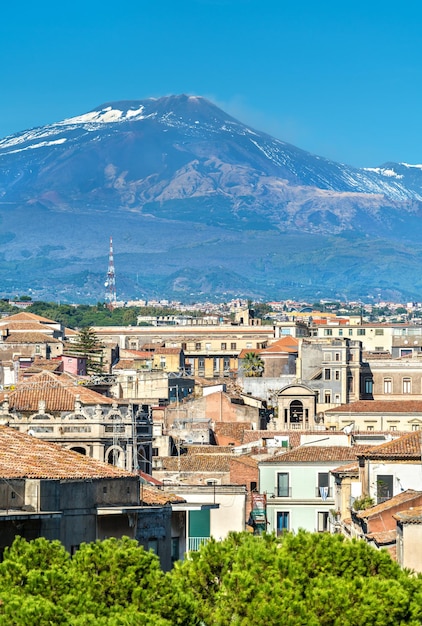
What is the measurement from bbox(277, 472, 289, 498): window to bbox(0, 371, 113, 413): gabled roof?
6073mm

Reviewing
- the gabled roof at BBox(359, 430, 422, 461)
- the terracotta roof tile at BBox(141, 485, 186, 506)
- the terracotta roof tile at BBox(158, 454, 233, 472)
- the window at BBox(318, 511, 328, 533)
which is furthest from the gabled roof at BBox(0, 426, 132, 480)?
the terracotta roof tile at BBox(158, 454, 233, 472)

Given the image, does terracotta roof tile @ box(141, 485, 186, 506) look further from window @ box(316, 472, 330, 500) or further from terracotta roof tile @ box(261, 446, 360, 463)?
terracotta roof tile @ box(261, 446, 360, 463)

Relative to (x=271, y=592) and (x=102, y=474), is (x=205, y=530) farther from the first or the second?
(x=271, y=592)

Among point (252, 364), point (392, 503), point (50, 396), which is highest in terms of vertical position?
point (252, 364)

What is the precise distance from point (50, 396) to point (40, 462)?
95.7 ft

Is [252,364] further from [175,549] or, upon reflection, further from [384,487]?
[175,549]

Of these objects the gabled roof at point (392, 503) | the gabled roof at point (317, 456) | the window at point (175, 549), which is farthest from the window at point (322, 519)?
the window at point (175, 549)

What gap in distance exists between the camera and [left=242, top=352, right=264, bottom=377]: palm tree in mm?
131137

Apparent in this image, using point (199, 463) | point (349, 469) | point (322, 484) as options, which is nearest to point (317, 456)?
point (322, 484)

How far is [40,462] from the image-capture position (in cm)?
2908

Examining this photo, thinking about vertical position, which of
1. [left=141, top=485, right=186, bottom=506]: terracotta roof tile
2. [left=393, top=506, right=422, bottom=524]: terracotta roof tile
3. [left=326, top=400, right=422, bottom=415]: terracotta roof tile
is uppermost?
[left=326, top=400, right=422, bottom=415]: terracotta roof tile

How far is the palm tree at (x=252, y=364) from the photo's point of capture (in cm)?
13114

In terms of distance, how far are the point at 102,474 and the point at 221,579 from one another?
5444 mm

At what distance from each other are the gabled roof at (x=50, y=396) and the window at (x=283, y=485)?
607 centimetres
